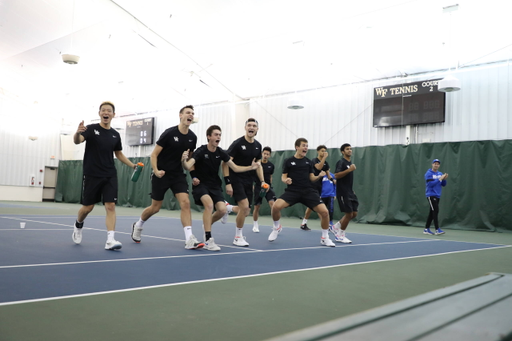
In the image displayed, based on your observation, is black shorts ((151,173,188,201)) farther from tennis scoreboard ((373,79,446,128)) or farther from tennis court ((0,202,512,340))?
tennis scoreboard ((373,79,446,128))

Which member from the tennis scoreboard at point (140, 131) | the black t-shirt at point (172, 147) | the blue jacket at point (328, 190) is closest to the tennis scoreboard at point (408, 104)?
the blue jacket at point (328, 190)

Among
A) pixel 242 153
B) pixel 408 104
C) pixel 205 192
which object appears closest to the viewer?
pixel 205 192

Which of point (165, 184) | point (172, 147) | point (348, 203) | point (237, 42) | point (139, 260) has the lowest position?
point (139, 260)

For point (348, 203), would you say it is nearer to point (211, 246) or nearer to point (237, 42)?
point (211, 246)

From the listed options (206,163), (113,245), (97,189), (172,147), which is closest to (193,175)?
(206,163)

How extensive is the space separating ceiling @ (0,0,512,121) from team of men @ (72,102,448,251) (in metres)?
7.03

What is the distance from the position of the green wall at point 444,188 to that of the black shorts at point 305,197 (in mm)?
7621

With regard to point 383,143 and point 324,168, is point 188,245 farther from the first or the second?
point 383,143

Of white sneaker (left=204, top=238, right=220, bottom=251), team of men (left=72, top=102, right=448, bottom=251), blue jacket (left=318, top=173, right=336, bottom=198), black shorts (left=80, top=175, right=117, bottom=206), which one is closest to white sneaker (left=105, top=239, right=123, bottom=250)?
team of men (left=72, top=102, right=448, bottom=251)

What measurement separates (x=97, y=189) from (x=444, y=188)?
431 inches

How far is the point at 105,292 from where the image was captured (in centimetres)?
317

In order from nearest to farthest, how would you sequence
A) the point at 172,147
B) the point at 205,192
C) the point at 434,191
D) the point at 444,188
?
the point at 172,147, the point at 205,192, the point at 434,191, the point at 444,188

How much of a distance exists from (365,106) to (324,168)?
945 cm

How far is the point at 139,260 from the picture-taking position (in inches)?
189
